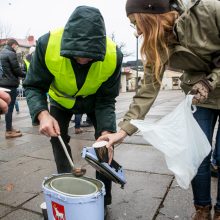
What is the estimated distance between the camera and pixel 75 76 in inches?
91.9

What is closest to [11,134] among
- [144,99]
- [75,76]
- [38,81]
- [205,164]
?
[38,81]

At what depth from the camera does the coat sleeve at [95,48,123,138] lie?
7.99 ft

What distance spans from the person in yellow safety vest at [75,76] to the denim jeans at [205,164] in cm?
67

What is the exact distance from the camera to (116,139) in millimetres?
2078

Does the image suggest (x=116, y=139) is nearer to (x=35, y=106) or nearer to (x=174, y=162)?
(x=174, y=162)

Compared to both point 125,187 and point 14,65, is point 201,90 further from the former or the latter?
point 14,65

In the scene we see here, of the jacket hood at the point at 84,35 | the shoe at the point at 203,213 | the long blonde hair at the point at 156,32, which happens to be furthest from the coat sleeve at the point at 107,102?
the shoe at the point at 203,213

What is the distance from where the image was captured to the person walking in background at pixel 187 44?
189 cm

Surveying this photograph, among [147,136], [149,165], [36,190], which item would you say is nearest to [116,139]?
[147,136]

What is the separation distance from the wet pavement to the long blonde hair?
1.27m

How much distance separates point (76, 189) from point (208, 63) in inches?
45.4

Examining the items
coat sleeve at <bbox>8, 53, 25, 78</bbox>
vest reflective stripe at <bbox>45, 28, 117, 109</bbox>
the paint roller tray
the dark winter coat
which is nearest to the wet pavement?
the paint roller tray

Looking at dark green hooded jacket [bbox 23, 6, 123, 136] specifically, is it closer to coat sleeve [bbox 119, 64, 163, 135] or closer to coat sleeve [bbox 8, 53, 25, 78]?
coat sleeve [bbox 119, 64, 163, 135]

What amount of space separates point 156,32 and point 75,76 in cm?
72
